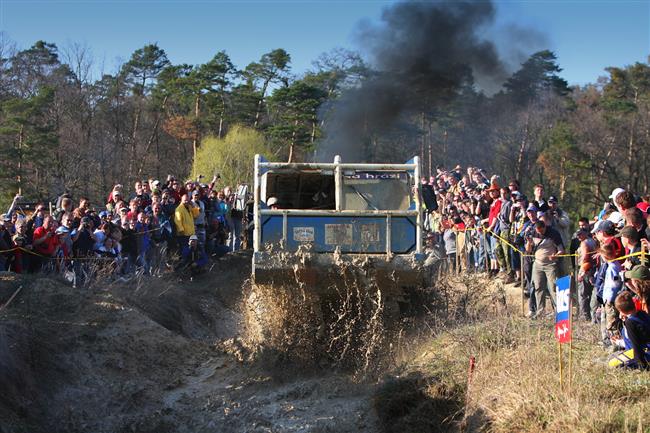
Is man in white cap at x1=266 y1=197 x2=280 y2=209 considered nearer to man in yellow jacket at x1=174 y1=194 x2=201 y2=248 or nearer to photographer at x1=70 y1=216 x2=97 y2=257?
photographer at x1=70 y1=216 x2=97 y2=257

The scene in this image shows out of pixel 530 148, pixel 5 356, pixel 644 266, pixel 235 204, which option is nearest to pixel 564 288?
pixel 644 266

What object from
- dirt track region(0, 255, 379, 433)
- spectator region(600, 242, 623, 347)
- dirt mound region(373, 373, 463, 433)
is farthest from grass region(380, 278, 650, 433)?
dirt track region(0, 255, 379, 433)

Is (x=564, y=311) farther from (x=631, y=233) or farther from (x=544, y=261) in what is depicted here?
(x=544, y=261)

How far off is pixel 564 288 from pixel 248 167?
39.4 m

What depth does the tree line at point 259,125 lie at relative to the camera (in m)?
41.6

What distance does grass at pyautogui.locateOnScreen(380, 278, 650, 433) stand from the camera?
736 centimetres

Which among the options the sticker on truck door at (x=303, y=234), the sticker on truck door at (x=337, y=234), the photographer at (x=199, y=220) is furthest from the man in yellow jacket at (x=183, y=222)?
the sticker on truck door at (x=337, y=234)

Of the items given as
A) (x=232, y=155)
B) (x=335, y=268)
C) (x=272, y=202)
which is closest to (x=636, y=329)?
(x=335, y=268)

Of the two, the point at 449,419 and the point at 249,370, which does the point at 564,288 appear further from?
the point at 249,370

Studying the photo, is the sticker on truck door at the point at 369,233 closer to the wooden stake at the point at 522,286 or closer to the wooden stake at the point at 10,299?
the wooden stake at the point at 522,286

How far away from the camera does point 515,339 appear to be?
1009cm

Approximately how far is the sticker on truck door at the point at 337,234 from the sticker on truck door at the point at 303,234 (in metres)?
0.22

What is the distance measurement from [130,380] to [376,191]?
477cm

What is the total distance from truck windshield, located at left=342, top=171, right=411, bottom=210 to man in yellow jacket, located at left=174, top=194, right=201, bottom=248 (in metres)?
6.00
